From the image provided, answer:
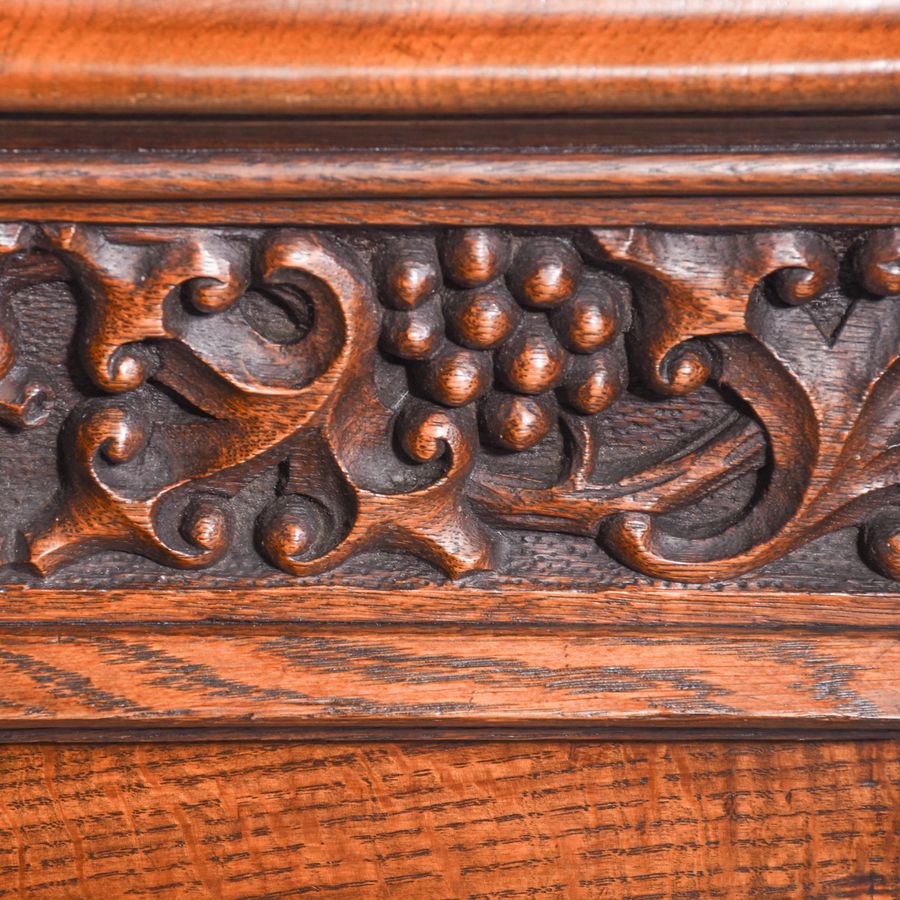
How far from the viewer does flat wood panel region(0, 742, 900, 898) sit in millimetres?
504

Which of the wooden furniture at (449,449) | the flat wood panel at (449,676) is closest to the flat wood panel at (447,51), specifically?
the wooden furniture at (449,449)

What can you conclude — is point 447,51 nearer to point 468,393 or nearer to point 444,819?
point 468,393

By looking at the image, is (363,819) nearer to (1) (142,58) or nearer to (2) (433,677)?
(2) (433,677)

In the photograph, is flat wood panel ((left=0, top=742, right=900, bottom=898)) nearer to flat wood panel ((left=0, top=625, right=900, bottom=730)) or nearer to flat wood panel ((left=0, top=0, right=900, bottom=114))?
flat wood panel ((left=0, top=625, right=900, bottom=730))

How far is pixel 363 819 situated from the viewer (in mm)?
507

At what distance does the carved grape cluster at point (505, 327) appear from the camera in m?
0.42

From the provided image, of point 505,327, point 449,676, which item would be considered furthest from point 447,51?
point 449,676

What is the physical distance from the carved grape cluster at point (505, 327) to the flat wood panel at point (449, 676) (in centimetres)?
9

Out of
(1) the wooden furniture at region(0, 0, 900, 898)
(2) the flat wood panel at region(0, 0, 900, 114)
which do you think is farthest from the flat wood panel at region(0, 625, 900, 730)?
(2) the flat wood panel at region(0, 0, 900, 114)

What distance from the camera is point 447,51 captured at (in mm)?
361

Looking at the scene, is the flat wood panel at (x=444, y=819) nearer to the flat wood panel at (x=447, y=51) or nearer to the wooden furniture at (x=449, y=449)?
the wooden furniture at (x=449, y=449)

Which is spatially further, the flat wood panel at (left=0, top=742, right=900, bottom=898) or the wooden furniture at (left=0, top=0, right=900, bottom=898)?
the flat wood panel at (left=0, top=742, right=900, bottom=898)

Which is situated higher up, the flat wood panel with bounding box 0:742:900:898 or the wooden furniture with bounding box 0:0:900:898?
the wooden furniture with bounding box 0:0:900:898

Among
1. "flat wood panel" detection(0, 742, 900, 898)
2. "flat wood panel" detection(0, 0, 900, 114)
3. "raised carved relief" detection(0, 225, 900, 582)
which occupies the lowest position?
"flat wood panel" detection(0, 742, 900, 898)
